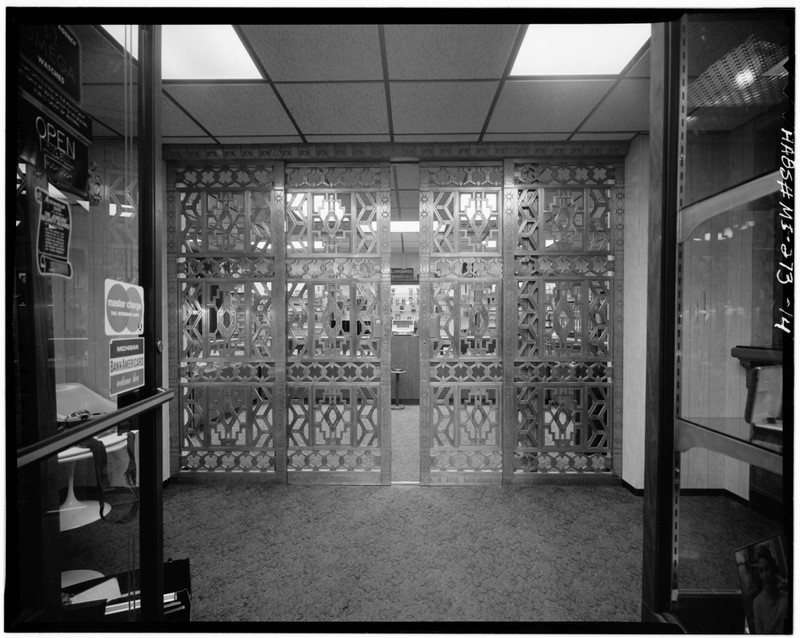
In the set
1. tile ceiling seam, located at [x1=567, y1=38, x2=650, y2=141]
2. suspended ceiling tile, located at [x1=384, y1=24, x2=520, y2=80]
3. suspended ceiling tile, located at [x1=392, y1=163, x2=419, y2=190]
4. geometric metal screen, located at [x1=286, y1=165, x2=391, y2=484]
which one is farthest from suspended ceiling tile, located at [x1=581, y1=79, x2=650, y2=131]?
geometric metal screen, located at [x1=286, y1=165, x2=391, y2=484]

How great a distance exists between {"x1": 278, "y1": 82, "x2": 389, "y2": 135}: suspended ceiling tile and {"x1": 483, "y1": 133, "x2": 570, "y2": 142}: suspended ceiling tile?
0.88m

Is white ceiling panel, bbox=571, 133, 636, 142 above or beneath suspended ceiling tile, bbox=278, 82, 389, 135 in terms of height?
beneath

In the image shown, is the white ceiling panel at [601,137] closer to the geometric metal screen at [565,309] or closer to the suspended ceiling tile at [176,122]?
the geometric metal screen at [565,309]

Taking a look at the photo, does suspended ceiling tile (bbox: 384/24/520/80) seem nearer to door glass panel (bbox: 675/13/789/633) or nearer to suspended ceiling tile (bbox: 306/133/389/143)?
suspended ceiling tile (bbox: 306/133/389/143)

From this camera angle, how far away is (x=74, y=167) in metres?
1.06

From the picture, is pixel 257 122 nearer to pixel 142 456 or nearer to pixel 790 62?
pixel 142 456

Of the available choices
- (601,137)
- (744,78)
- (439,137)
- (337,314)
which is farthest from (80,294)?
(601,137)

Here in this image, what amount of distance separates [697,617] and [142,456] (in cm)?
191

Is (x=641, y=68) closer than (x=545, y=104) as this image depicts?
Yes

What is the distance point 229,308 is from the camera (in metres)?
3.23

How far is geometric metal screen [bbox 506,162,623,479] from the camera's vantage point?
3168 millimetres

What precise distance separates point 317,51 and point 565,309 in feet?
8.67

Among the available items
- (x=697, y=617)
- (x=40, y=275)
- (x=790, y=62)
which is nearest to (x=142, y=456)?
(x=40, y=275)

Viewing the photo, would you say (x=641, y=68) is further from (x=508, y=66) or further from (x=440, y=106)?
(x=440, y=106)
